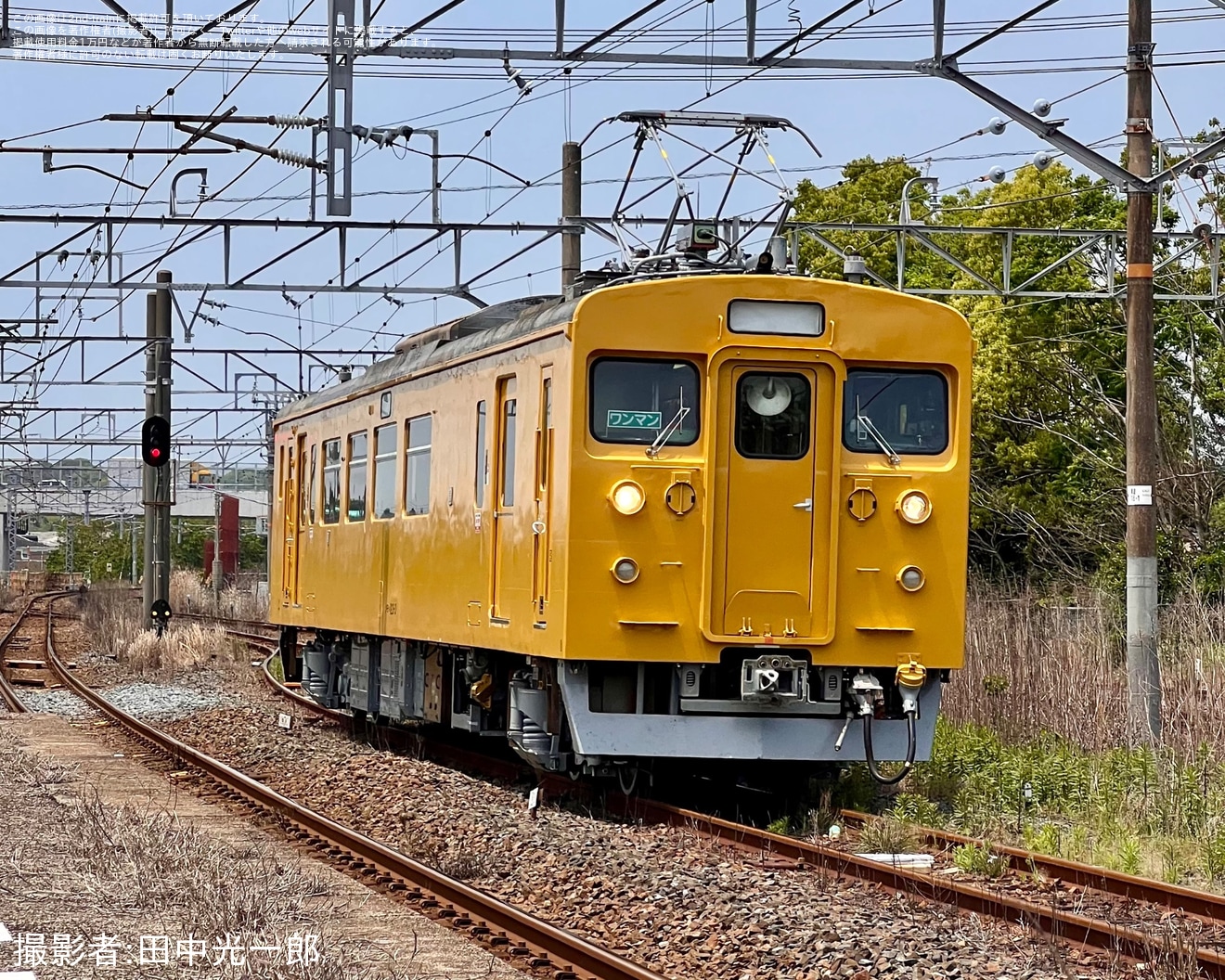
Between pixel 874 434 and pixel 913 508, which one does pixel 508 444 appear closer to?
pixel 874 434

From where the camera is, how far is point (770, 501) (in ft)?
38.1

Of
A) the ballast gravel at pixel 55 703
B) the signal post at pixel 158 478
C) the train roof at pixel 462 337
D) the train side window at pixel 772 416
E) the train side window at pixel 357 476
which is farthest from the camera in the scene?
the signal post at pixel 158 478

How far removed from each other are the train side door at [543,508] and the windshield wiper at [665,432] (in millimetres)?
643

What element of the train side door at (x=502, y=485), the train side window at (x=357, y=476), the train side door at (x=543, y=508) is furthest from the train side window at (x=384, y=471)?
the train side door at (x=543, y=508)

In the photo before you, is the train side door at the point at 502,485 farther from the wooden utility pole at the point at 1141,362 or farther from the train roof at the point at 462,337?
the wooden utility pole at the point at 1141,362

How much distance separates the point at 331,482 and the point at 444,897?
359 inches

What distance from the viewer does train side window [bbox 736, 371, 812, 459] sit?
1166cm

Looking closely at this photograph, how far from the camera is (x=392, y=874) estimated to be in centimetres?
1003

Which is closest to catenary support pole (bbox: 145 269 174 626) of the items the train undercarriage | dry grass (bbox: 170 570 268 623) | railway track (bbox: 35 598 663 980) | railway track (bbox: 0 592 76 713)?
railway track (bbox: 0 592 76 713)

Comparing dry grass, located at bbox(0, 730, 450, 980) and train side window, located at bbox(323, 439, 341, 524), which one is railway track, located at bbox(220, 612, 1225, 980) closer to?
dry grass, located at bbox(0, 730, 450, 980)

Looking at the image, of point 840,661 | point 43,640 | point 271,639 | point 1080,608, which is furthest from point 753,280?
point 43,640

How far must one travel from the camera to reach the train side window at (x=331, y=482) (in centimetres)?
1770

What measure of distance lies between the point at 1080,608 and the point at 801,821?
1087 centimetres

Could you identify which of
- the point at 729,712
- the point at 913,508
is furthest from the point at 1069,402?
the point at 729,712
